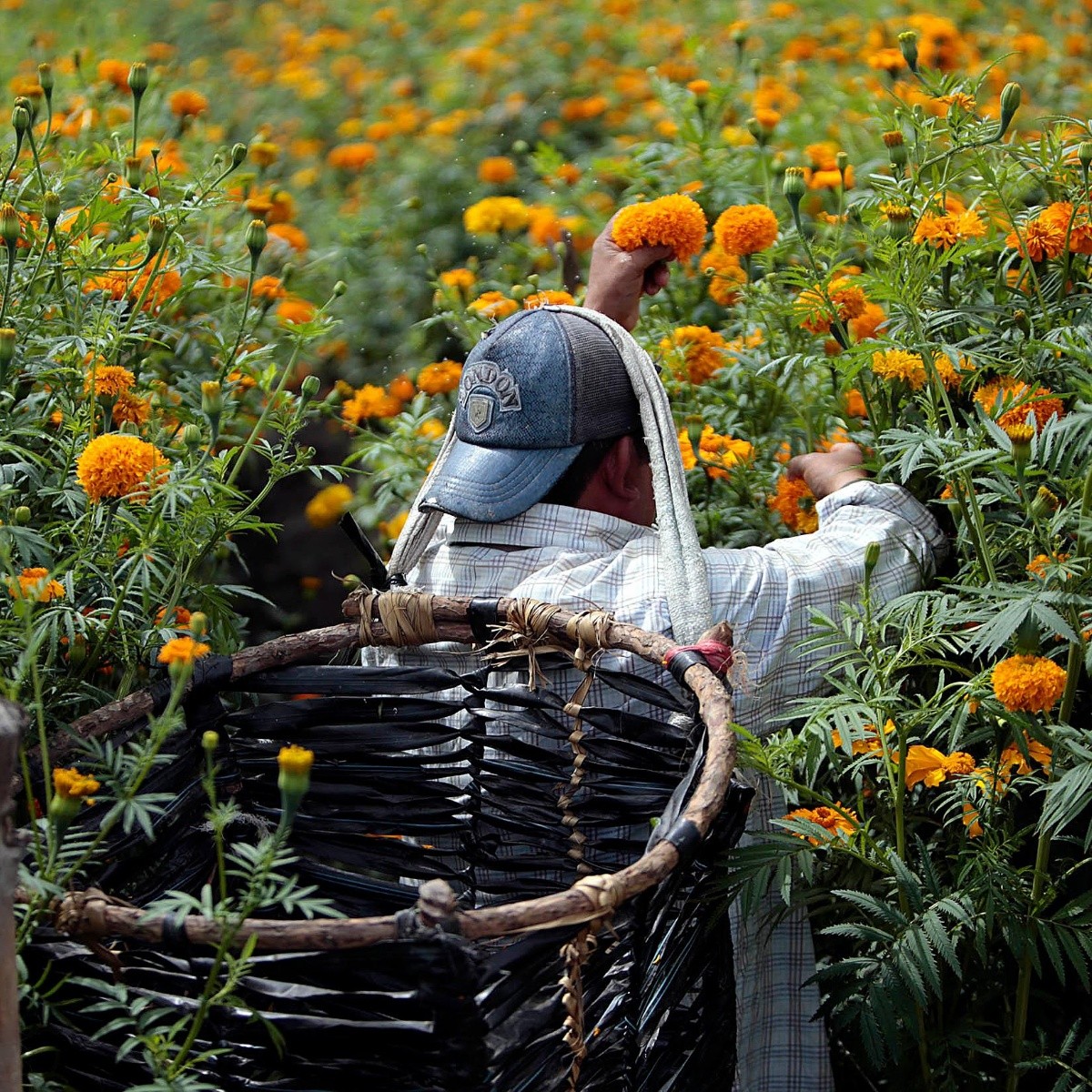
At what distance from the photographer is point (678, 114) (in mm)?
2639

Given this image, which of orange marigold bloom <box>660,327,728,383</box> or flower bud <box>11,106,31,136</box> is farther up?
flower bud <box>11,106,31,136</box>

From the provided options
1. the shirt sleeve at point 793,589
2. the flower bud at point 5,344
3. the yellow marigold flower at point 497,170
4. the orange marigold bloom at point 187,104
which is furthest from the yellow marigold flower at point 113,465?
the yellow marigold flower at point 497,170

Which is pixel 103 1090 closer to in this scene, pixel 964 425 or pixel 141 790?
pixel 141 790

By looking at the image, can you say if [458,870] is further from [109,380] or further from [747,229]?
[747,229]

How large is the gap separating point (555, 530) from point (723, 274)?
1.76 ft

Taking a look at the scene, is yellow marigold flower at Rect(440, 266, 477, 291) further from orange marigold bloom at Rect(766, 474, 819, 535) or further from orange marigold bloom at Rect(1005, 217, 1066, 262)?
orange marigold bloom at Rect(1005, 217, 1066, 262)

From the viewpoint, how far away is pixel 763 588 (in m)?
1.72

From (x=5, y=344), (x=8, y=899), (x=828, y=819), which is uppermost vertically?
(x=5, y=344)

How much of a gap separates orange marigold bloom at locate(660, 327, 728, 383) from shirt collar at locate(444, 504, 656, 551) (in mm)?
402

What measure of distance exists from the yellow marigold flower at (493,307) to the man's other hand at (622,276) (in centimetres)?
20

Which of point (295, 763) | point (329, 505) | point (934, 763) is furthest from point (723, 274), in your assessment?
point (295, 763)

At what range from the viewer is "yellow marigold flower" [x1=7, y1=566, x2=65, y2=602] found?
128 cm

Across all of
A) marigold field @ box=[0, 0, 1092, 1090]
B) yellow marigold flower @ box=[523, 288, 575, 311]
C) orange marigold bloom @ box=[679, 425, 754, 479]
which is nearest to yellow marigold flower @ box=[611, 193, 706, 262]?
marigold field @ box=[0, 0, 1092, 1090]

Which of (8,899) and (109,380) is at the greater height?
(109,380)
